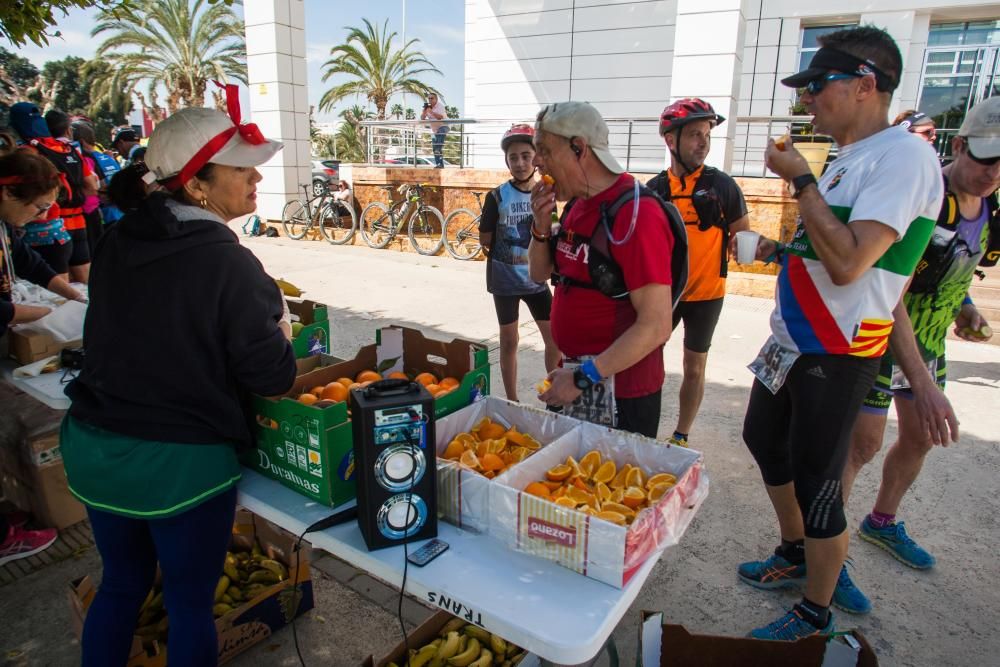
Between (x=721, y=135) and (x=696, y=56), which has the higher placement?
(x=696, y=56)

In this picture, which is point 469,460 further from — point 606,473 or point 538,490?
point 606,473

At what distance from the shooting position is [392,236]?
11539 millimetres

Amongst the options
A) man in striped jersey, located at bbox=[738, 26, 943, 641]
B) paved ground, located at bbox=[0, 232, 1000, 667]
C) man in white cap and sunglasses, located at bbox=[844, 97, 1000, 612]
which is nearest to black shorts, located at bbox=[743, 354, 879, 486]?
man in striped jersey, located at bbox=[738, 26, 943, 641]

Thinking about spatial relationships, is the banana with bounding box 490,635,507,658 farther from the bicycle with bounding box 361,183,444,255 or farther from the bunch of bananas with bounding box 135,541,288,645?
the bicycle with bounding box 361,183,444,255

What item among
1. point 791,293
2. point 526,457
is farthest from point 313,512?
point 791,293

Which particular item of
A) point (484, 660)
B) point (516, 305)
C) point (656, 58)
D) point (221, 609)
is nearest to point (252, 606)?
point (221, 609)

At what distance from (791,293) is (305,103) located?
1258 cm

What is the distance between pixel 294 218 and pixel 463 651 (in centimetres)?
1203

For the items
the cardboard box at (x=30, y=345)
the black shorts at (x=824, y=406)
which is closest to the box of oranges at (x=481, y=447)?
the black shorts at (x=824, y=406)

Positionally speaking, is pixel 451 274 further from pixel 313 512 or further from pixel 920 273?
pixel 313 512

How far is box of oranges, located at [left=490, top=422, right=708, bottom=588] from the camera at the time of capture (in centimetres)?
139

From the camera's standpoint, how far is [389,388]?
5.00 ft

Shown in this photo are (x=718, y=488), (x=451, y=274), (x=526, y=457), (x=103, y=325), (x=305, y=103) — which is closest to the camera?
(x=103, y=325)

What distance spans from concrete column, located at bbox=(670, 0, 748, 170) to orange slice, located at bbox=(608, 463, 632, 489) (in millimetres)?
7001
